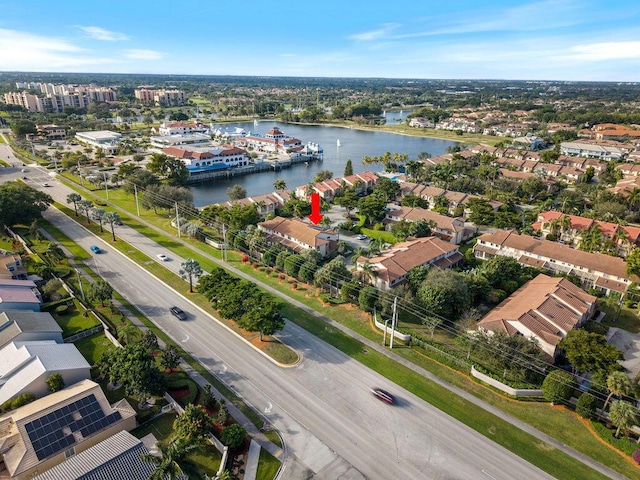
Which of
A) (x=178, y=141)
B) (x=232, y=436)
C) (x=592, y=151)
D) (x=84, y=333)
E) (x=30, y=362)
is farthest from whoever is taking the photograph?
(x=178, y=141)

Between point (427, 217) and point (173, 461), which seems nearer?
point (173, 461)

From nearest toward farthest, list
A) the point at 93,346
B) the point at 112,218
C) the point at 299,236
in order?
the point at 93,346 → the point at 299,236 → the point at 112,218

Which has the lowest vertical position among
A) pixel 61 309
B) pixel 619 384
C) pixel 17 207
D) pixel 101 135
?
pixel 61 309

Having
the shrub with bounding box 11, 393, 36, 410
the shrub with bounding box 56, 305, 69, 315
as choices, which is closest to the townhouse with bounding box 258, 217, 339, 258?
the shrub with bounding box 56, 305, 69, 315

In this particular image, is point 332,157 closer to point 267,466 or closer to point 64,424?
point 267,466

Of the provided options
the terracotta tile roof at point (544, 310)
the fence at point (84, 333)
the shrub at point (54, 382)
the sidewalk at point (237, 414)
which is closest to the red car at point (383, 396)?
the sidewalk at point (237, 414)

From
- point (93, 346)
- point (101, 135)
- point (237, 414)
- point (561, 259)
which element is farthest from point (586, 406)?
point (101, 135)

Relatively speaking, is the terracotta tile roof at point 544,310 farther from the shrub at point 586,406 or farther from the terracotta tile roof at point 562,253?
the terracotta tile roof at point 562,253
